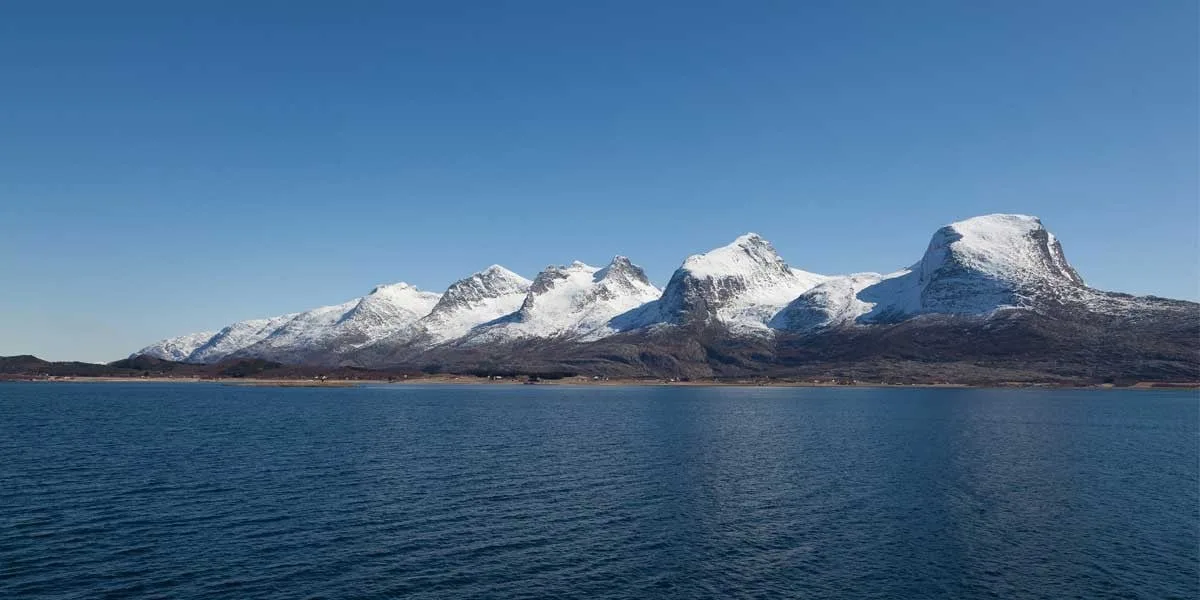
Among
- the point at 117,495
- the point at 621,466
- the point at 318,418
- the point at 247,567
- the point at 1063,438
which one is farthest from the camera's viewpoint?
the point at 318,418

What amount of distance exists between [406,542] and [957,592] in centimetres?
3608

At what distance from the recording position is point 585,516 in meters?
60.9

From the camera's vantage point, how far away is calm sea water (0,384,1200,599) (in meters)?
44.5

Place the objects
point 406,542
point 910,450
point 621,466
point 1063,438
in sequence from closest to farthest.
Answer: point 406,542 < point 621,466 < point 910,450 < point 1063,438

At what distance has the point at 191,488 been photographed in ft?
226

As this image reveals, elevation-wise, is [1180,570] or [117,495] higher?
[117,495]

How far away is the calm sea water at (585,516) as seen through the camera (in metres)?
44.5

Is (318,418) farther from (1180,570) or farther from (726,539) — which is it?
(1180,570)

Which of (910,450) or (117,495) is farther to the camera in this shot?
(910,450)

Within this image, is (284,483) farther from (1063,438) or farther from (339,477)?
(1063,438)

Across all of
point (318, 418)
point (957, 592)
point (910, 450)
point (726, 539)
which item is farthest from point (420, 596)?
point (318, 418)

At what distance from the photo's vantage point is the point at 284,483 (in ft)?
239

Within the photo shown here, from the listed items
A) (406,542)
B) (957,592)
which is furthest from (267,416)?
(957,592)

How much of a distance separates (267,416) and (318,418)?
12.7 metres
